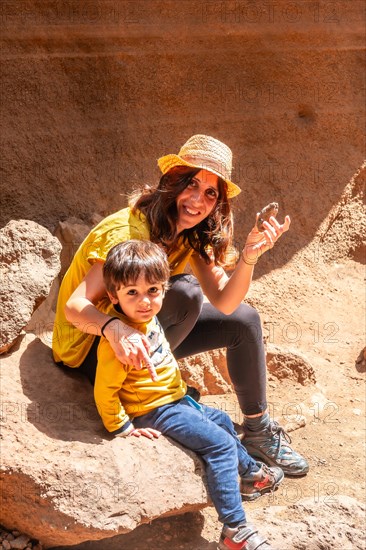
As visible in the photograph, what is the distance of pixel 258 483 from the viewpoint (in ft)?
10.6

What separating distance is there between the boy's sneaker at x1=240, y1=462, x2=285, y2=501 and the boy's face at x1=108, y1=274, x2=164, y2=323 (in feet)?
2.59

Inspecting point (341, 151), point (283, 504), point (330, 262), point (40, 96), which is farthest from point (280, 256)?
point (283, 504)

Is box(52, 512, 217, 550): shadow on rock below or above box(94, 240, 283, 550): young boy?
below

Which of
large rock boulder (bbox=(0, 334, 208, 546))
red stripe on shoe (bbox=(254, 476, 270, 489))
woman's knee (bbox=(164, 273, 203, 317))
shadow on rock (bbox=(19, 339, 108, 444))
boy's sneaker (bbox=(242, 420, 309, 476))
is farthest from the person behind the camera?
boy's sneaker (bbox=(242, 420, 309, 476))

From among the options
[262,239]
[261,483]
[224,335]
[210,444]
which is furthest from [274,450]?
[262,239]

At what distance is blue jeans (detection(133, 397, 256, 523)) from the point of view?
2789 mm

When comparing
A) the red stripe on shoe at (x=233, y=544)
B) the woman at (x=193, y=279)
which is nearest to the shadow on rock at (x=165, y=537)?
the red stripe on shoe at (x=233, y=544)

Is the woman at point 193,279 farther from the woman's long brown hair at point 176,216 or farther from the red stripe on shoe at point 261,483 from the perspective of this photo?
the red stripe on shoe at point 261,483

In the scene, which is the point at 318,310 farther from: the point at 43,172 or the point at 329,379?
the point at 43,172

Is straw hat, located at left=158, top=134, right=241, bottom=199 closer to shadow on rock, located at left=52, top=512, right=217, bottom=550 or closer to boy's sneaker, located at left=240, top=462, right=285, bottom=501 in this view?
boy's sneaker, located at left=240, top=462, right=285, bottom=501

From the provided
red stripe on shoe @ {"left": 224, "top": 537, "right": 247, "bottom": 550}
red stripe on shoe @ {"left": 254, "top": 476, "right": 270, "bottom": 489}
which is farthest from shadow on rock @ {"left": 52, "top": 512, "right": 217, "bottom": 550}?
red stripe on shoe @ {"left": 254, "top": 476, "right": 270, "bottom": 489}

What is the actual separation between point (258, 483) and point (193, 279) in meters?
0.80

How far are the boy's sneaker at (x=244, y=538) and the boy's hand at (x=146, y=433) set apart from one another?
14.4 inches

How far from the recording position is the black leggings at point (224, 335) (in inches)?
124
